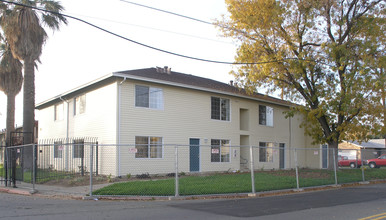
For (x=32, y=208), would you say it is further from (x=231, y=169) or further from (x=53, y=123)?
(x=53, y=123)

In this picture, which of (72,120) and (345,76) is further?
(72,120)

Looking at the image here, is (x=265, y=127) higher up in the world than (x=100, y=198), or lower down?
higher up

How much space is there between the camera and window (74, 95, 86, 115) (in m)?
20.8

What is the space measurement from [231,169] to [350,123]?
774cm

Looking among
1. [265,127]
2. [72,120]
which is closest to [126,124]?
[72,120]

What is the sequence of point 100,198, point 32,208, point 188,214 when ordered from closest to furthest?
point 188,214 < point 32,208 < point 100,198

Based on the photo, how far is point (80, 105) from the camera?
69.6 ft

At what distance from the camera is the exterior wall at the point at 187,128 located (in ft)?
58.3

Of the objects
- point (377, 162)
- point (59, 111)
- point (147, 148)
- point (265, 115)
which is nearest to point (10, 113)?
point (59, 111)

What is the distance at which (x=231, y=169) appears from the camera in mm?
22203

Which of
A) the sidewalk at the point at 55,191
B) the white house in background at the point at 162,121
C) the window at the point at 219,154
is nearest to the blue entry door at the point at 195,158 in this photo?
the white house in background at the point at 162,121

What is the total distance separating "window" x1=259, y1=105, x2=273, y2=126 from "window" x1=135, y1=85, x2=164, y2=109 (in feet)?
30.7

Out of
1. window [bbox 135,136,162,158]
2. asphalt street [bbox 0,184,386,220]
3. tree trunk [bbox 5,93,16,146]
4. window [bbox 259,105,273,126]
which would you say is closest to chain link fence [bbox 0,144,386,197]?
window [bbox 135,136,162,158]

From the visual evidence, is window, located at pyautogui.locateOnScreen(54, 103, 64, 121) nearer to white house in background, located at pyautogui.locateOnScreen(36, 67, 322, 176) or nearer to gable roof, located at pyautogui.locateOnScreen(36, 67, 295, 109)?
white house in background, located at pyautogui.locateOnScreen(36, 67, 322, 176)
